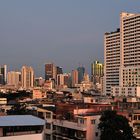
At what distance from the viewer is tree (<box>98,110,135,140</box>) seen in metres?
18.0

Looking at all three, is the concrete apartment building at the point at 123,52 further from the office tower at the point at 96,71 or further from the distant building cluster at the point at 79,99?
the office tower at the point at 96,71

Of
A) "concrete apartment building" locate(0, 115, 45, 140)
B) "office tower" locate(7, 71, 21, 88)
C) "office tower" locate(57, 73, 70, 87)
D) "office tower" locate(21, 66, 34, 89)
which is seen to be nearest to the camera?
"concrete apartment building" locate(0, 115, 45, 140)

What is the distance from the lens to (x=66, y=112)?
81.4ft

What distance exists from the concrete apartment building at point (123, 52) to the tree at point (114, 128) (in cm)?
4876

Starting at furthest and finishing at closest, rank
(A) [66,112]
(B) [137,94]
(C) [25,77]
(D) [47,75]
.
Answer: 1. (D) [47,75]
2. (C) [25,77]
3. (B) [137,94]
4. (A) [66,112]

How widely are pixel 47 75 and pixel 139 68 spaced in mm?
87515

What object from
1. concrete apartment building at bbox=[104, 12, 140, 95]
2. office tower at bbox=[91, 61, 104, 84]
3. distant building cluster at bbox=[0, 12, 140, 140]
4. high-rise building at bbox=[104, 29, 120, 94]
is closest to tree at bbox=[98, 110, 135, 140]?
distant building cluster at bbox=[0, 12, 140, 140]

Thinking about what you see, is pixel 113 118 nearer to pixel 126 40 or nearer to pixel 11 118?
pixel 11 118

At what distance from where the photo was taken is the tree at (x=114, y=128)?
17953 mm

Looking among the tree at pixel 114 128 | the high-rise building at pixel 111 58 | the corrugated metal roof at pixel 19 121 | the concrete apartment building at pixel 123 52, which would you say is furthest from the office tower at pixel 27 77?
the corrugated metal roof at pixel 19 121

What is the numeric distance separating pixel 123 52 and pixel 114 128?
191ft

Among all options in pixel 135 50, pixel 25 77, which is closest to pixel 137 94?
pixel 135 50

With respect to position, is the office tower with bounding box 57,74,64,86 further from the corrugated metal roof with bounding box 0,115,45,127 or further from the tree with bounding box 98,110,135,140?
the corrugated metal roof with bounding box 0,115,45,127

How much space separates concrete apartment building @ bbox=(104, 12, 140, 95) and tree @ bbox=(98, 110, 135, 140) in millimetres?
48763
